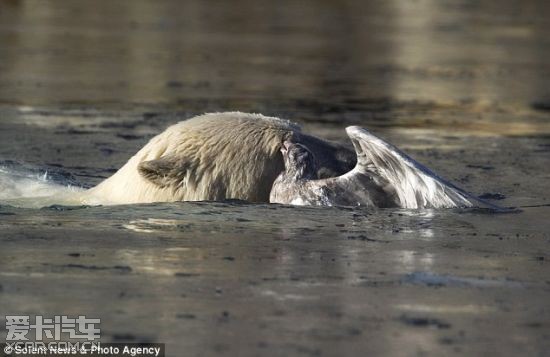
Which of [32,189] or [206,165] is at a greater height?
[206,165]

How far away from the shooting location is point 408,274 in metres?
6.70

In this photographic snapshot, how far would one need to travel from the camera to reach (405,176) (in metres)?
8.31

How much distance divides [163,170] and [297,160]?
0.77 meters

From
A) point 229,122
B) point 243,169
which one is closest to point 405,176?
point 243,169

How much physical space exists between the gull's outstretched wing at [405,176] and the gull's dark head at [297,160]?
278mm

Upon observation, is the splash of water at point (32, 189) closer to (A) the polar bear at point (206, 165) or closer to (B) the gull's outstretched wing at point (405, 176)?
(A) the polar bear at point (206, 165)

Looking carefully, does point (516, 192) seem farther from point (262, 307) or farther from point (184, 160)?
point (262, 307)

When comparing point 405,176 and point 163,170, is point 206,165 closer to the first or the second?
point 163,170

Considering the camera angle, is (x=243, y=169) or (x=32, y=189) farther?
(x=32, y=189)

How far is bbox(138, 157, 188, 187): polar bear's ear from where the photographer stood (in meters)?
8.06

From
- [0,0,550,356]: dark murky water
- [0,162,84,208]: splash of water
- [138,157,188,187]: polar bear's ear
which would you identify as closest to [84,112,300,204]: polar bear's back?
[138,157,188,187]: polar bear's ear

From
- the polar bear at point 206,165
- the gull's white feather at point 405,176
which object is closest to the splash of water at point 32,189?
the polar bear at point 206,165

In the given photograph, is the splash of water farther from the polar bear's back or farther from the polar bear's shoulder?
the polar bear's shoulder

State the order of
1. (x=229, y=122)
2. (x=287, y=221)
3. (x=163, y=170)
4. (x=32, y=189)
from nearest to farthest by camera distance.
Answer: (x=287, y=221), (x=163, y=170), (x=229, y=122), (x=32, y=189)
